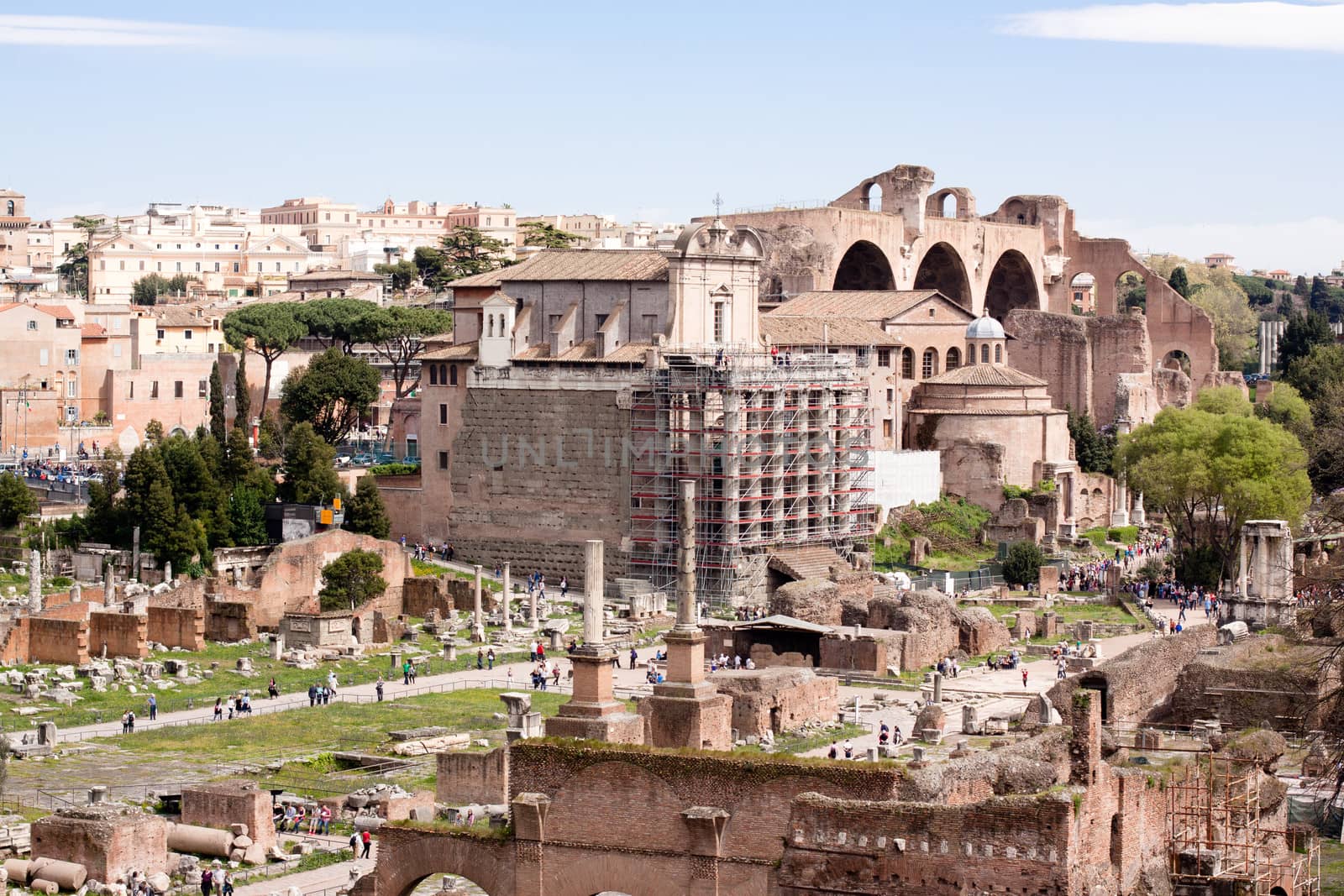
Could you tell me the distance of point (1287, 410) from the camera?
252 feet

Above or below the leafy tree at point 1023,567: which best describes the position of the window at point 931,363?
above

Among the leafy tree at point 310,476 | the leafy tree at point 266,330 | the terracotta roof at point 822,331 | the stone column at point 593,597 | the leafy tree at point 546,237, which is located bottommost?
the stone column at point 593,597

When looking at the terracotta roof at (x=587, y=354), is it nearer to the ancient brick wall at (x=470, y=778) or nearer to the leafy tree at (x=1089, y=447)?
the leafy tree at (x=1089, y=447)

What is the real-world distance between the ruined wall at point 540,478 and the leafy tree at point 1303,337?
43.3m

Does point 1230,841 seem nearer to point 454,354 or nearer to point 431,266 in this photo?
point 454,354

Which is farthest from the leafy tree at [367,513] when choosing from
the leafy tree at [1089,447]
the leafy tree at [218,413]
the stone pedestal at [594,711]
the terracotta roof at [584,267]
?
the stone pedestal at [594,711]

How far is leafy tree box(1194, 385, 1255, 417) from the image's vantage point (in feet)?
242

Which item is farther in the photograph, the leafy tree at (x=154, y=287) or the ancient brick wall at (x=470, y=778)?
the leafy tree at (x=154, y=287)

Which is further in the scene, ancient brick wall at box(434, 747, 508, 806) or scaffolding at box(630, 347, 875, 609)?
scaffolding at box(630, 347, 875, 609)

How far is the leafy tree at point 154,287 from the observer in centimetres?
11788

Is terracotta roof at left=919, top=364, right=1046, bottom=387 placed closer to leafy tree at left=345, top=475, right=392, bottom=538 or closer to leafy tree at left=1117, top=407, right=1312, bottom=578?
leafy tree at left=1117, top=407, right=1312, bottom=578

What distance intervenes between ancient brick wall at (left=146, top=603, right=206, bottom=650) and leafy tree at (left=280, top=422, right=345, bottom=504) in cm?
1131

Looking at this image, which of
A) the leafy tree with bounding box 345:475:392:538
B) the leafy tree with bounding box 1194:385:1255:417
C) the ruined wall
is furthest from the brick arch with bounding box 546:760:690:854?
the leafy tree with bounding box 1194:385:1255:417

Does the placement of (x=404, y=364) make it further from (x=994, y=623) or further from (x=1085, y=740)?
(x=1085, y=740)
